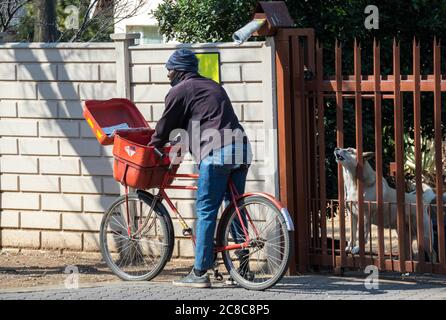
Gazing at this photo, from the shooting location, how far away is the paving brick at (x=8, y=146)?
30.8 ft

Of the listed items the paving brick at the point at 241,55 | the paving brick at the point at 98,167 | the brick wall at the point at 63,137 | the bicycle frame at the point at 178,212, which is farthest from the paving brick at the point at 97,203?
the paving brick at the point at 241,55

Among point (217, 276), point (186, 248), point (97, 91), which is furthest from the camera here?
point (97, 91)

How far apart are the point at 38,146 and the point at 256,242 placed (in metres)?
2.65

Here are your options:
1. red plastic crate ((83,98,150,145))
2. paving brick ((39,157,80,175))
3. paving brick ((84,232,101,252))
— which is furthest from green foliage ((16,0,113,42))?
red plastic crate ((83,98,150,145))

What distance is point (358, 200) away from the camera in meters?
8.16

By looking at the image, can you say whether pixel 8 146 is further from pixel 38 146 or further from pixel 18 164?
pixel 38 146

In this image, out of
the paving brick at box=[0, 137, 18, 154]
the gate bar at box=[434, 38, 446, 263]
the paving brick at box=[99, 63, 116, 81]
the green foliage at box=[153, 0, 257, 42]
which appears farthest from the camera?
the green foliage at box=[153, 0, 257, 42]

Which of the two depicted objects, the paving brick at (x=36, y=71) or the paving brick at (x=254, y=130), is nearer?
the paving brick at (x=254, y=130)

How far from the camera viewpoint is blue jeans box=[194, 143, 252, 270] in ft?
24.8

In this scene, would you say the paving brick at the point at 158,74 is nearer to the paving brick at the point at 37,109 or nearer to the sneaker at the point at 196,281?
the paving brick at the point at 37,109

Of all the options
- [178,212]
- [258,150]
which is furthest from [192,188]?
[258,150]

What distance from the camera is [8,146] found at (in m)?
9.40

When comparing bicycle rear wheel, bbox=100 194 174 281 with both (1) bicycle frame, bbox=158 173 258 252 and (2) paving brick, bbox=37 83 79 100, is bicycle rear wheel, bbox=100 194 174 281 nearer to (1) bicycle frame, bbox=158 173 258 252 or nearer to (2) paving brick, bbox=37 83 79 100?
(1) bicycle frame, bbox=158 173 258 252

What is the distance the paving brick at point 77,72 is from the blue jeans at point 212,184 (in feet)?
6.16
